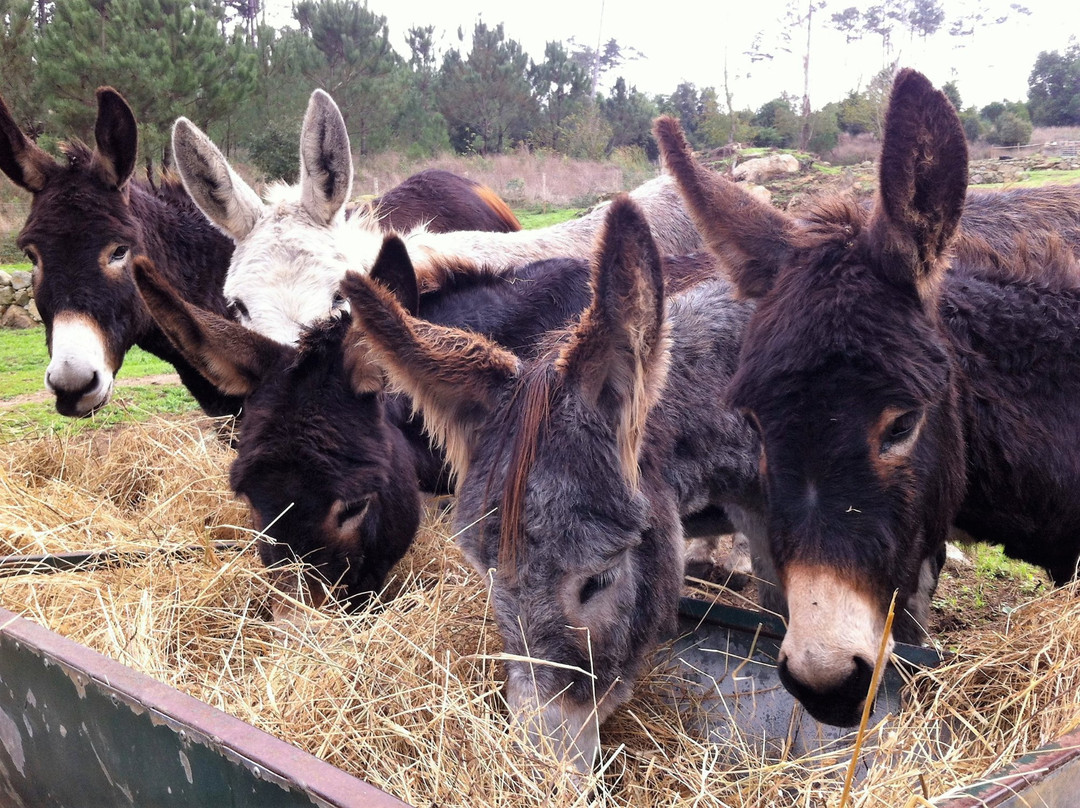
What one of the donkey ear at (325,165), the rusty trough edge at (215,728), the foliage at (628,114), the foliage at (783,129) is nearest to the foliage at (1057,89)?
the foliage at (783,129)

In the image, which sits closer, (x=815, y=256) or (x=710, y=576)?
(x=815, y=256)

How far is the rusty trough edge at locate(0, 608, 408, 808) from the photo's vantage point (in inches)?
50.2

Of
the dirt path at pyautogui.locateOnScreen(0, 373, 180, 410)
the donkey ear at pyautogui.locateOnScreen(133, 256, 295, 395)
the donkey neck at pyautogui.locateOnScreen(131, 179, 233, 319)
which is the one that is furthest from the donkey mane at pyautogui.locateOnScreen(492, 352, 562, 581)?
the dirt path at pyautogui.locateOnScreen(0, 373, 180, 410)

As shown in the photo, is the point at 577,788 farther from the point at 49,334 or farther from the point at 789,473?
the point at 49,334

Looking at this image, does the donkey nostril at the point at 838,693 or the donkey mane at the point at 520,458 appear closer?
the donkey nostril at the point at 838,693

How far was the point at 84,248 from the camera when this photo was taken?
425cm

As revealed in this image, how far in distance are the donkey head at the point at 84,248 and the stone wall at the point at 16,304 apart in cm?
1035

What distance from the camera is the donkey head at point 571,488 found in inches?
76.4

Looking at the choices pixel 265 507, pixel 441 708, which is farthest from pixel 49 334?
pixel 441 708

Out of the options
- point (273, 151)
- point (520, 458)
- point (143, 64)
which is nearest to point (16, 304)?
point (143, 64)

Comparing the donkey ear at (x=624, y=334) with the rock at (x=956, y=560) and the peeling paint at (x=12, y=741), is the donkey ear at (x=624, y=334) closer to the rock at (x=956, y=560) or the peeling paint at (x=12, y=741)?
the peeling paint at (x=12, y=741)

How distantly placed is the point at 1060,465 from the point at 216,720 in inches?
89.5

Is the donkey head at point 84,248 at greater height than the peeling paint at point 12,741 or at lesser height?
greater

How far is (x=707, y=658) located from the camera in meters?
2.79
